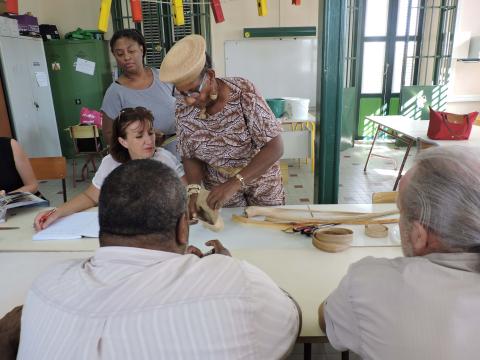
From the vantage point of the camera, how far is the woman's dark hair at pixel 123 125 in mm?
2043

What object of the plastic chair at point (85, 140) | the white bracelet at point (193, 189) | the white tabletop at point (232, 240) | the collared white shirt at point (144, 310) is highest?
the collared white shirt at point (144, 310)

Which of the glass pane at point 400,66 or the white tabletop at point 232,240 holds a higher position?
the glass pane at point 400,66

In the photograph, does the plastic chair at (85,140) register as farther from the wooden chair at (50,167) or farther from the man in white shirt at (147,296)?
the man in white shirt at (147,296)

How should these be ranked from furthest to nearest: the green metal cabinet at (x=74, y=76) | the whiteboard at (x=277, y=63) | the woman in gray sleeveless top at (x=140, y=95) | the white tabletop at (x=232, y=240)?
the whiteboard at (x=277, y=63)
the green metal cabinet at (x=74, y=76)
the woman in gray sleeveless top at (x=140, y=95)
the white tabletop at (x=232, y=240)

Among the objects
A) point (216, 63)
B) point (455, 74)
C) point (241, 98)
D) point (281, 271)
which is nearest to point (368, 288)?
point (281, 271)

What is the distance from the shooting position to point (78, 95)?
680cm

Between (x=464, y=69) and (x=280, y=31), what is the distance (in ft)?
11.4

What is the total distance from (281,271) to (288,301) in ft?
1.39

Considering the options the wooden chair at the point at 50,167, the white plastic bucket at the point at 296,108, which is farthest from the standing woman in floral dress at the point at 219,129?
the white plastic bucket at the point at 296,108

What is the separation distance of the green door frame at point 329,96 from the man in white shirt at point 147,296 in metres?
1.51

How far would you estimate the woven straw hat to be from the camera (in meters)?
1.52

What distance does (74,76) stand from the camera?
6715mm

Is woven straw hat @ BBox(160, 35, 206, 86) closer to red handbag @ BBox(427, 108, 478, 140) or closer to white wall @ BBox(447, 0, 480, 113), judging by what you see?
red handbag @ BBox(427, 108, 478, 140)

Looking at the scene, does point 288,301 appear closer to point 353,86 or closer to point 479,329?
point 479,329
